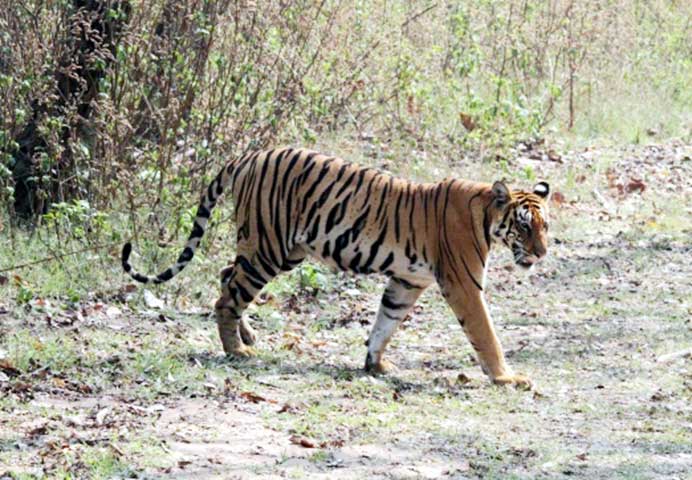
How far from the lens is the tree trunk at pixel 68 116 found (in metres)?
9.56

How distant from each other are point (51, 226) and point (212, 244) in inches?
49.8

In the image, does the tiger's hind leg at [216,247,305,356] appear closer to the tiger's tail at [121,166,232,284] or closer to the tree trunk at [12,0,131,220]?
the tiger's tail at [121,166,232,284]

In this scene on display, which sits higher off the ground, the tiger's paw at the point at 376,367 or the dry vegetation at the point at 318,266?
the dry vegetation at the point at 318,266

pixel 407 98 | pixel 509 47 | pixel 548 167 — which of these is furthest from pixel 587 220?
pixel 509 47

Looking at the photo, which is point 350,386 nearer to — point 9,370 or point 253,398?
point 253,398

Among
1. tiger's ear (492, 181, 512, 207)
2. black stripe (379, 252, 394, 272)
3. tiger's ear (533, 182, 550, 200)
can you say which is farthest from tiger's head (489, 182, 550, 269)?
black stripe (379, 252, 394, 272)

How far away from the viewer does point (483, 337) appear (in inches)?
305

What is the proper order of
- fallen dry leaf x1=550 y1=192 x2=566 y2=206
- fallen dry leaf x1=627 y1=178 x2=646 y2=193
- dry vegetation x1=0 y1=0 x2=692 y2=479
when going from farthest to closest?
fallen dry leaf x1=627 y1=178 x2=646 y2=193 < fallen dry leaf x1=550 y1=192 x2=566 y2=206 < dry vegetation x1=0 y1=0 x2=692 y2=479

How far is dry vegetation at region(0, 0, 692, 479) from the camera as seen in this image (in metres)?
6.39

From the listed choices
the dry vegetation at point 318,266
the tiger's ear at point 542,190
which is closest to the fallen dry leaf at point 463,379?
the dry vegetation at point 318,266

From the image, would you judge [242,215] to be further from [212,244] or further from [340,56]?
[340,56]

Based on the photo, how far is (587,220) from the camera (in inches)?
506

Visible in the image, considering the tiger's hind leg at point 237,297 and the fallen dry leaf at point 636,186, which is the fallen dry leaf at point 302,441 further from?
the fallen dry leaf at point 636,186

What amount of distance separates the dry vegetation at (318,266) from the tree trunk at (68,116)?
0.03 metres
